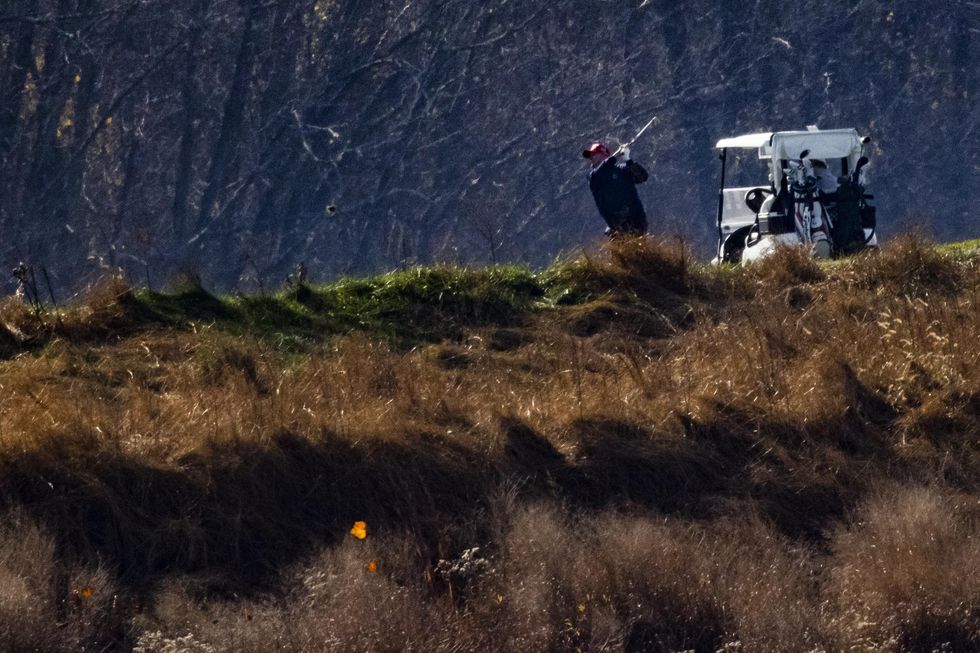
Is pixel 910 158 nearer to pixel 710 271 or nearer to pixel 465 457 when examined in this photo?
pixel 710 271

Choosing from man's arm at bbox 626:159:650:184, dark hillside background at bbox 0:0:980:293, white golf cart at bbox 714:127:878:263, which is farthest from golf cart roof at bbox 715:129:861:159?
dark hillside background at bbox 0:0:980:293

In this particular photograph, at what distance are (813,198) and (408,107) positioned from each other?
21950 millimetres

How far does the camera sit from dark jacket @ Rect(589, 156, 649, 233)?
1479cm

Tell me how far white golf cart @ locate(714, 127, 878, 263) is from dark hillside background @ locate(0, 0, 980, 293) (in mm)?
18155

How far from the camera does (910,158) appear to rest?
3497 centimetres

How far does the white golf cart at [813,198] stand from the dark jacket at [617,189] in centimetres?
136

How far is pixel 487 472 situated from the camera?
8102 millimetres

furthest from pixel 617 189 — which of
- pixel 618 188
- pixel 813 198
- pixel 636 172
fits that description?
pixel 813 198

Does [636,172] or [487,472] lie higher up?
[636,172]

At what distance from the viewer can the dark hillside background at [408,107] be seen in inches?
1382

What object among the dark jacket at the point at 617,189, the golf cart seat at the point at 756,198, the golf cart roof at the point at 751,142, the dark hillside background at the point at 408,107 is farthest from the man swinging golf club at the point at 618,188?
the dark hillside background at the point at 408,107

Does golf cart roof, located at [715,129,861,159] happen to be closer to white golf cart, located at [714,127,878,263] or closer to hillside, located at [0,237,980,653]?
white golf cart, located at [714,127,878,263]

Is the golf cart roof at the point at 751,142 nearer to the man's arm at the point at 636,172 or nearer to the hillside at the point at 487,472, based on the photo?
the man's arm at the point at 636,172

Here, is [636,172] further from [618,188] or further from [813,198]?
[813,198]
